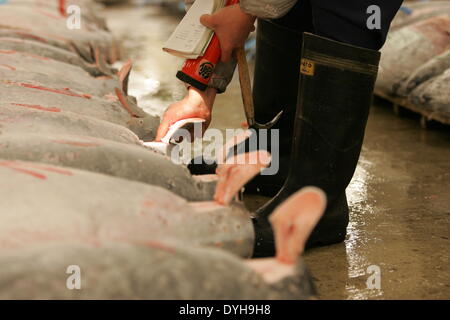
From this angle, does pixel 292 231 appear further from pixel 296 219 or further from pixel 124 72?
pixel 124 72

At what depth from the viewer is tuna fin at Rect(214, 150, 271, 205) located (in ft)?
5.82

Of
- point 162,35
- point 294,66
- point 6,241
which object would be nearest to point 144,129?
point 294,66

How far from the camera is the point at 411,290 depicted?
6.61 feet

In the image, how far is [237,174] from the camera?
179 centimetres

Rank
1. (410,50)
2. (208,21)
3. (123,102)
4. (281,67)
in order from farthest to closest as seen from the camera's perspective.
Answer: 1. (410,50)
2. (123,102)
3. (281,67)
4. (208,21)

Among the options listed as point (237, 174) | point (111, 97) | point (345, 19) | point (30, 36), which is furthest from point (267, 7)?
point (30, 36)

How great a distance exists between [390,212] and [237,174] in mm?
1133

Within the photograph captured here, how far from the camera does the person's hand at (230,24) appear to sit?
2.37 metres

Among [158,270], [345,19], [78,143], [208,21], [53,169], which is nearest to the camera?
[158,270]

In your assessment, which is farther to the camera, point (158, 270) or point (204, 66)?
point (204, 66)

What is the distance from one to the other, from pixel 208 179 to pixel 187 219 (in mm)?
364

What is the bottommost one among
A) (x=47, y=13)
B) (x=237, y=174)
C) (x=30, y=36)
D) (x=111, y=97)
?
(x=47, y=13)

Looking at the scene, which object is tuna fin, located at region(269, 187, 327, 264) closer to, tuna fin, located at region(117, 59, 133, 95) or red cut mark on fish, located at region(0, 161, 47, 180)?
red cut mark on fish, located at region(0, 161, 47, 180)

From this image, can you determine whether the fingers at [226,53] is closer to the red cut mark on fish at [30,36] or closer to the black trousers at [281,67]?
the black trousers at [281,67]
